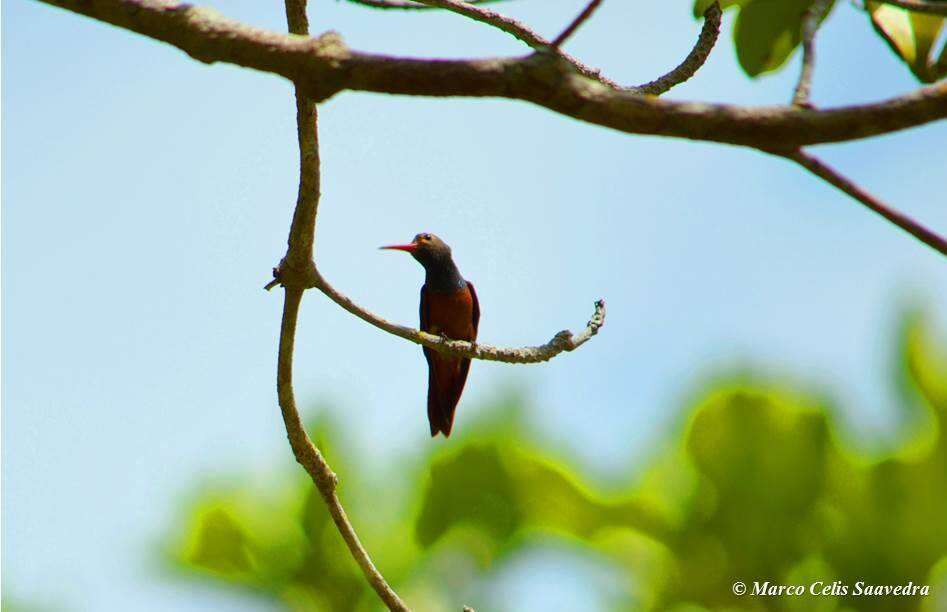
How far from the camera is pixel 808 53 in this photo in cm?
214

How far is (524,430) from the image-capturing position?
8.13 meters

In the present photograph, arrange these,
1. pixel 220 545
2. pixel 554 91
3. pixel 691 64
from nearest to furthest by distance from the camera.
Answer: pixel 554 91
pixel 691 64
pixel 220 545

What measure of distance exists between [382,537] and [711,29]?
19.1 feet

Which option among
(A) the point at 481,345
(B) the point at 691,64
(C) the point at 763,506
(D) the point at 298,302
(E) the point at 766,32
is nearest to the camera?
(E) the point at 766,32

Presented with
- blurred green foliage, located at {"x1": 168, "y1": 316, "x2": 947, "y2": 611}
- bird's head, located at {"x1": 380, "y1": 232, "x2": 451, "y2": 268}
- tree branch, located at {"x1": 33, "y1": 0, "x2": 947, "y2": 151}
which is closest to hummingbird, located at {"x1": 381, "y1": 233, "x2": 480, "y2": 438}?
bird's head, located at {"x1": 380, "y1": 232, "x2": 451, "y2": 268}

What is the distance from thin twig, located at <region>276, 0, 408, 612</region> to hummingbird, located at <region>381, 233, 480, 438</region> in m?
3.32

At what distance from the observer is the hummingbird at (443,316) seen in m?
7.17

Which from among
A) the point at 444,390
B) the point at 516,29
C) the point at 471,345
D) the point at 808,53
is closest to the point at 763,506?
the point at 444,390

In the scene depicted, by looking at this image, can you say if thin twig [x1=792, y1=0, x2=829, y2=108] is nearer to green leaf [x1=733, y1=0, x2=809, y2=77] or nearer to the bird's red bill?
green leaf [x1=733, y1=0, x2=809, y2=77]

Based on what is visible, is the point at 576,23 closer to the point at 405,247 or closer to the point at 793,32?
the point at 793,32

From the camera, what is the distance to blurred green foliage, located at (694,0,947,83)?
2523mm

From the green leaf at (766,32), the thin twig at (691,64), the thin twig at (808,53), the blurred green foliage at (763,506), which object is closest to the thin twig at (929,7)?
the thin twig at (808,53)

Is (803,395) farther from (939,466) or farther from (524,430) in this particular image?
(524,430)

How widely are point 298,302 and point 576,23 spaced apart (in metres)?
1.67
